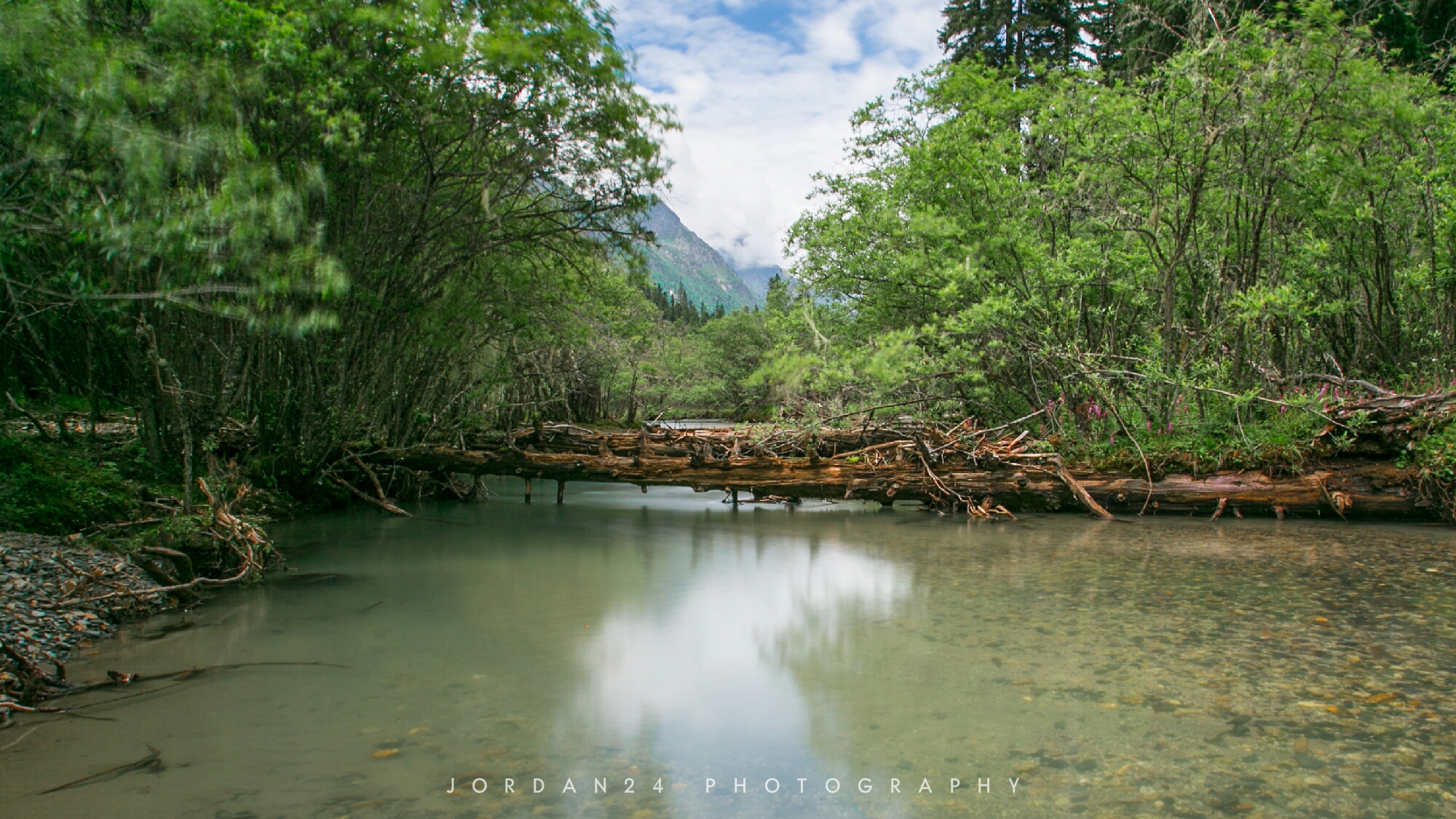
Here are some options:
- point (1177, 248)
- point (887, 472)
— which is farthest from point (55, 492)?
point (1177, 248)

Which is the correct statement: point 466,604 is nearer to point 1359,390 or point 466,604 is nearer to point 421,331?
point 421,331

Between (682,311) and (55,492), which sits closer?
(55,492)

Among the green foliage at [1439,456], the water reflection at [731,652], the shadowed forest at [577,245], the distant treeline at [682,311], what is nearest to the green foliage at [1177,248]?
the shadowed forest at [577,245]

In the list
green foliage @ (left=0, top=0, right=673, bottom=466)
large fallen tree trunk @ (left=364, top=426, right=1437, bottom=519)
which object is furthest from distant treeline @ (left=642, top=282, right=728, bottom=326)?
large fallen tree trunk @ (left=364, top=426, right=1437, bottom=519)

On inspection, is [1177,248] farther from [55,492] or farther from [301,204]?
[55,492]

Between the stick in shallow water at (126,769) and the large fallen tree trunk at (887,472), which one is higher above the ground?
the large fallen tree trunk at (887,472)

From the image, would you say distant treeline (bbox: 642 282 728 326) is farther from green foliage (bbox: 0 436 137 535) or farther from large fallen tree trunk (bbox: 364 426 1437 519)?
green foliage (bbox: 0 436 137 535)

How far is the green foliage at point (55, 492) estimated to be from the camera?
582cm

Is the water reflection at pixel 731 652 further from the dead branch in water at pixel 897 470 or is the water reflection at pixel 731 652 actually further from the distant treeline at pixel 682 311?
the distant treeline at pixel 682 311

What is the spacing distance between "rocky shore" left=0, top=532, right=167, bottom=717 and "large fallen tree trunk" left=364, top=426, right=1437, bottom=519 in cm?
545

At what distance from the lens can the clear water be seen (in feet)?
9.45

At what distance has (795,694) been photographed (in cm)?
406

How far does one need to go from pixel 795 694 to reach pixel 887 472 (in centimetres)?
664

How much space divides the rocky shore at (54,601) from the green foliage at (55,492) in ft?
1.84
